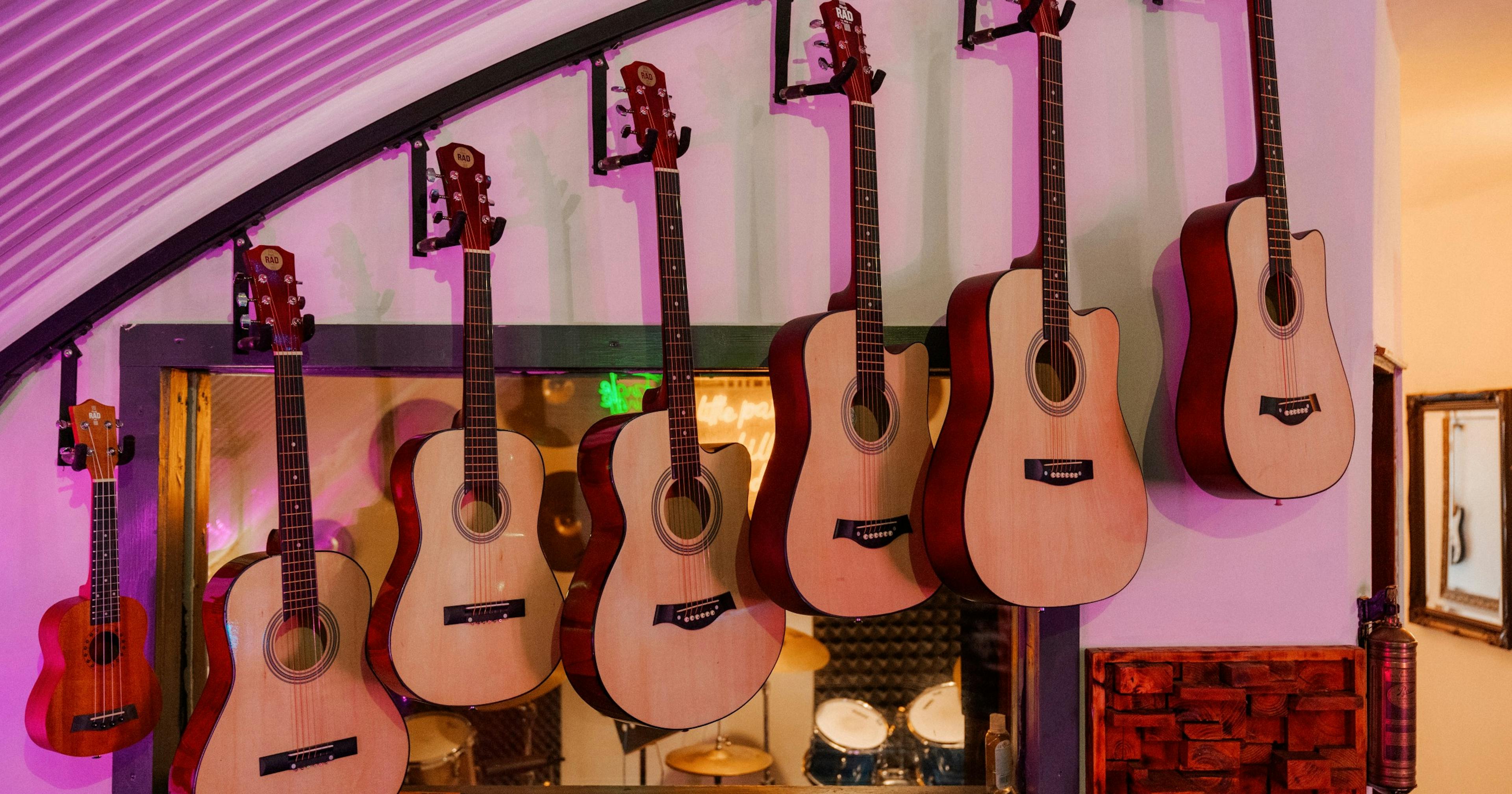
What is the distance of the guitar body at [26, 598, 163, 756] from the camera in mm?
1756

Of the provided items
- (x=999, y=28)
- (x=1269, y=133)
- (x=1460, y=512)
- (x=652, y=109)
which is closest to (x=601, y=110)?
(x=652, y=109)

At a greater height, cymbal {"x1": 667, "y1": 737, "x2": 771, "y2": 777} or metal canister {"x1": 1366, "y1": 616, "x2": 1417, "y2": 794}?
metal canister {"x1": 1366, "y1": 616, "x2": 1417, "y2": 794}

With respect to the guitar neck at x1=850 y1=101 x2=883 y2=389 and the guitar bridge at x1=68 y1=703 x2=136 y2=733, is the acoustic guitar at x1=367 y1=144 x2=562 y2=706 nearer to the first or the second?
the guitar bridge at x1=68 y1=703 x2=136 y2=733

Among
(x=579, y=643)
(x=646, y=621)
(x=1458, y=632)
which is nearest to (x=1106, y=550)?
(x=646, y=621)

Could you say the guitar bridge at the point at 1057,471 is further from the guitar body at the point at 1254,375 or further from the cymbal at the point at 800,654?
the cymbal at the point at 800,654

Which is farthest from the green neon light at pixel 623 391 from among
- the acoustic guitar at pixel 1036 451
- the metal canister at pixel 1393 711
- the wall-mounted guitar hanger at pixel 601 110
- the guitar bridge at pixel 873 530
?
the metal canister at pixel 1393 711

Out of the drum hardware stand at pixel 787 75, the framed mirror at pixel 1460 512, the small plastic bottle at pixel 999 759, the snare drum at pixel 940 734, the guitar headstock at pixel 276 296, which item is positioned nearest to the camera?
the guitar headstock at pixel 276 296

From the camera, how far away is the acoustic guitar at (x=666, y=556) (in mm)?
1772

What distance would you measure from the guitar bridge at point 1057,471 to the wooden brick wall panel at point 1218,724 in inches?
19.7

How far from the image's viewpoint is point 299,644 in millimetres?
1801

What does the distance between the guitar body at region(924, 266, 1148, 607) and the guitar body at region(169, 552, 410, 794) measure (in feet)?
4.09

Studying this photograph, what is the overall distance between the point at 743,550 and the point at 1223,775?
1.24m

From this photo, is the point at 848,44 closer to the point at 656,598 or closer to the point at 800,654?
the point at 656,598

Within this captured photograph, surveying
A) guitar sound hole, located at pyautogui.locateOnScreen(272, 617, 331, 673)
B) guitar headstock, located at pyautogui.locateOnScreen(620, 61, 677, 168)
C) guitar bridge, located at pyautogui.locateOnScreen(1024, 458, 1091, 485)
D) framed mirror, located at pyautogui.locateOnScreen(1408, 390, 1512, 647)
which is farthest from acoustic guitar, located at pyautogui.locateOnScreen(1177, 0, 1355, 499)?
framed mirror, located at pyautogui.locateOnScreen(1408, 390, 1512, 647)
